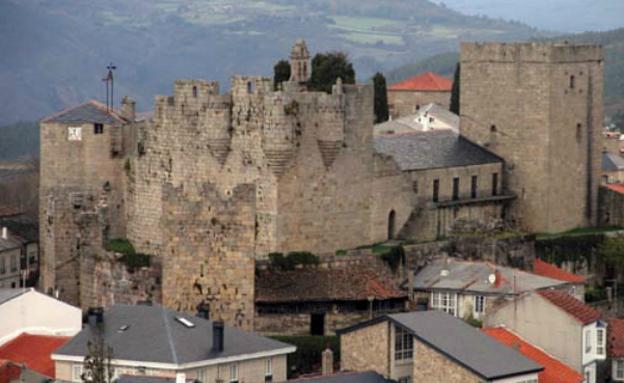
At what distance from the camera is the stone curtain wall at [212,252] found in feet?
224

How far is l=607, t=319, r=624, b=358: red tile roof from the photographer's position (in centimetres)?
6938

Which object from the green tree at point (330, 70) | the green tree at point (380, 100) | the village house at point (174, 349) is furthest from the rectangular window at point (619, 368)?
the green tree at point (380, 100)

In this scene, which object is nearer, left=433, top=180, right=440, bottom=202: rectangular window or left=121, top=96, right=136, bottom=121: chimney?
left=433, top=180, right=440, bottom=202: rectangular window

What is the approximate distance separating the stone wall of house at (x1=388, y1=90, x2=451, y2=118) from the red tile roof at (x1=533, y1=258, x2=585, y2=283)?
118ft

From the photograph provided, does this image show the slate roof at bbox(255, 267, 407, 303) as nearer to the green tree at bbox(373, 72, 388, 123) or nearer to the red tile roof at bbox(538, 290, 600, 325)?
the red tile roof at bbox(538, 290, 600, 325)

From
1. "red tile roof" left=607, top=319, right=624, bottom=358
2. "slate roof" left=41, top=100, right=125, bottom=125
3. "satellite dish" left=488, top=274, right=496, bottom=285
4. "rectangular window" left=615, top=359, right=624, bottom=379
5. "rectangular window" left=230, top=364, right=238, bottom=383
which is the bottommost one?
"rectangular window" left=615, top=359, right=624, bottom=379

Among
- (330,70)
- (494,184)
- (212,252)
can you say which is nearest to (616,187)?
(494,184)

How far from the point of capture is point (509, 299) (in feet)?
231

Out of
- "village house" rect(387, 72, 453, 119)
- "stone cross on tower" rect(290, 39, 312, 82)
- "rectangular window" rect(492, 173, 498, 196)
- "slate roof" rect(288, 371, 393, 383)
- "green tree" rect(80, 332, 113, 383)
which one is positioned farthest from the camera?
"village house" rect(387, 72, 453, 119)

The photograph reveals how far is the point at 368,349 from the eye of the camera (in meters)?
64.3

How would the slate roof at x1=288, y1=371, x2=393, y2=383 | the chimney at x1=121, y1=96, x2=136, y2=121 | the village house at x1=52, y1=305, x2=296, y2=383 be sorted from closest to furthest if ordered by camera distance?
1. the slate roof at x1=288, y1=371, x2=393, y2=383
2. the village house at x1=52, y1=305, x2=296, y2=383
3. the chimney at x1=121, y1=96, x2=136, y2=121

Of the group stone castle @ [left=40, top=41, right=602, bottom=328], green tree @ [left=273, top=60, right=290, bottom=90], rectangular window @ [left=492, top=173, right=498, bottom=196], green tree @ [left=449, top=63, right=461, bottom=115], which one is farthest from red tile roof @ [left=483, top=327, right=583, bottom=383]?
green tree @ [left=449, top=63, right=461, bottom=115]

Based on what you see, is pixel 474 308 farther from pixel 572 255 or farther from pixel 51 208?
pixel 51 208

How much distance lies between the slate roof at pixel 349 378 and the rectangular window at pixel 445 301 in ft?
32.2
